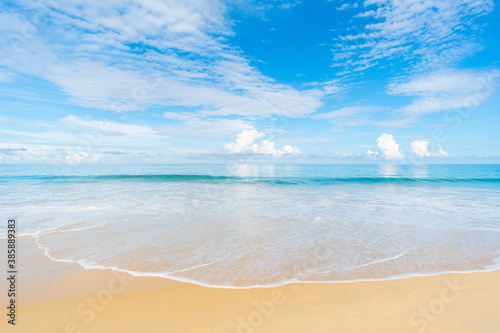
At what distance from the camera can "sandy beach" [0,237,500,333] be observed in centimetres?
321

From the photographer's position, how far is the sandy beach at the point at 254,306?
3.21 m

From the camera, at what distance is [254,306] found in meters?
3.66

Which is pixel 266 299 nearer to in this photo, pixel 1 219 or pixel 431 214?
pixel 431 214

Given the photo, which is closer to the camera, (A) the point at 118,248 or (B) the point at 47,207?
(A) the point at 118,248

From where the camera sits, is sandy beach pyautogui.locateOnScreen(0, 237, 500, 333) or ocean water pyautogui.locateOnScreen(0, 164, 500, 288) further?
ocean water pyautogui.locateOnScreen(0, 164, 500, 288)

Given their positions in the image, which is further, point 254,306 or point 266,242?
point 266,242

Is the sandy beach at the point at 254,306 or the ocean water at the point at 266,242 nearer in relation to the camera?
the sandy beach at the point at 254,306

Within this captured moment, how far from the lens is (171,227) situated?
8.19 metres

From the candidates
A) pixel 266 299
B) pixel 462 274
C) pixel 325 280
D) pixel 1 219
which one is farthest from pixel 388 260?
pixel 1 219

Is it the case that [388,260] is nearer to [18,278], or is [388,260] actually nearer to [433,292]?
[433,292]

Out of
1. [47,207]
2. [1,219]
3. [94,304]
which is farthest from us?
[47,207]

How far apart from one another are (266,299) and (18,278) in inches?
187

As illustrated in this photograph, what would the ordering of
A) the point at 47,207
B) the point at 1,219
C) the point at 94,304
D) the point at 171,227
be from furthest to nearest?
the point at 47,207, the point at 1,219, the point at 171,227, the point at 94,304

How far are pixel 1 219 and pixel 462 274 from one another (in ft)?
46.7
